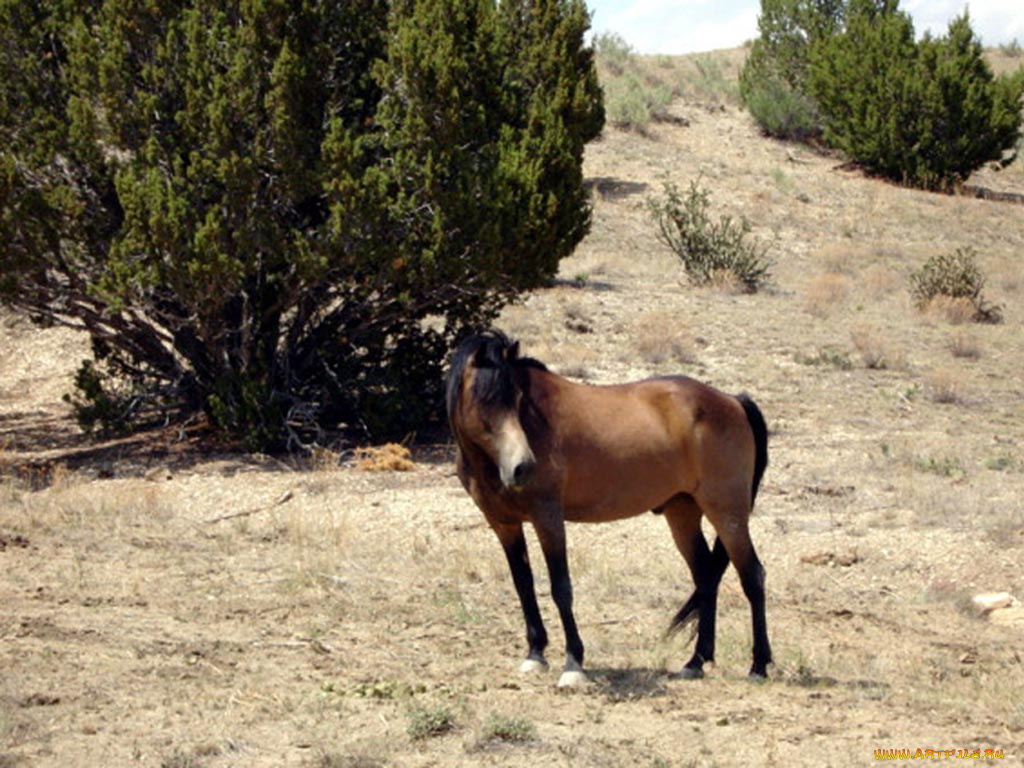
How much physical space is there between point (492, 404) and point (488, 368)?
203 millimetres

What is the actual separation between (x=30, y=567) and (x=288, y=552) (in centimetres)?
191

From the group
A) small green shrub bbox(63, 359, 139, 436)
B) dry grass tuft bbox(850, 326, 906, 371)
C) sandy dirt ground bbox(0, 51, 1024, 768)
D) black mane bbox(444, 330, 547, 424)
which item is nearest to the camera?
sandy dirt ground bbox(0, 51, 1024, 768)

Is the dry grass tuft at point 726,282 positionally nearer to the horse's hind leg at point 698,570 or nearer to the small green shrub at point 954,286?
the small green shrub at point 954,286

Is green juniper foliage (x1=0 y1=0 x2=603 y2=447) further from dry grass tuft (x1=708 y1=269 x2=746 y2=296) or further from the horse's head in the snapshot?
dry grass tuft (x1=708 y1=269 x2=746 y2=296)

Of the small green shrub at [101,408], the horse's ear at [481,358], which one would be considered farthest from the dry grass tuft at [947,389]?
the horse's ear at [481,358]

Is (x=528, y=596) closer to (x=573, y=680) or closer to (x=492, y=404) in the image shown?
(x=573, y=680)

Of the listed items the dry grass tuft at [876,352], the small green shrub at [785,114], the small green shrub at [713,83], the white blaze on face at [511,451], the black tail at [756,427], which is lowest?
the dry grass tuft at [876,352]

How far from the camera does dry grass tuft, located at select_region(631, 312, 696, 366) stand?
714 inches

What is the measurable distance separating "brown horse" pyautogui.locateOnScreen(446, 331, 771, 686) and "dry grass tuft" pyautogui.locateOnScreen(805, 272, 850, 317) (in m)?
15.1

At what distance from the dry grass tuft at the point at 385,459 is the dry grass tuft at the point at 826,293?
10211mm

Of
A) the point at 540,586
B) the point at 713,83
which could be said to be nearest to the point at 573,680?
the point at 540,586

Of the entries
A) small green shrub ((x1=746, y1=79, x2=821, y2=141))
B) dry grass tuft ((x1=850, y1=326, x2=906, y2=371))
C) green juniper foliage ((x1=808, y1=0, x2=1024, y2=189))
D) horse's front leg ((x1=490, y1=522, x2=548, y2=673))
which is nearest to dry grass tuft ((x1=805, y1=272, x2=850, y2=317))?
dry grass tuft ((x1=850, y1=326, x2=906, y2=371))

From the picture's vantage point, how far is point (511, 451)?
20.9 ft

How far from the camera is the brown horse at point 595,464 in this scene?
261 inches
